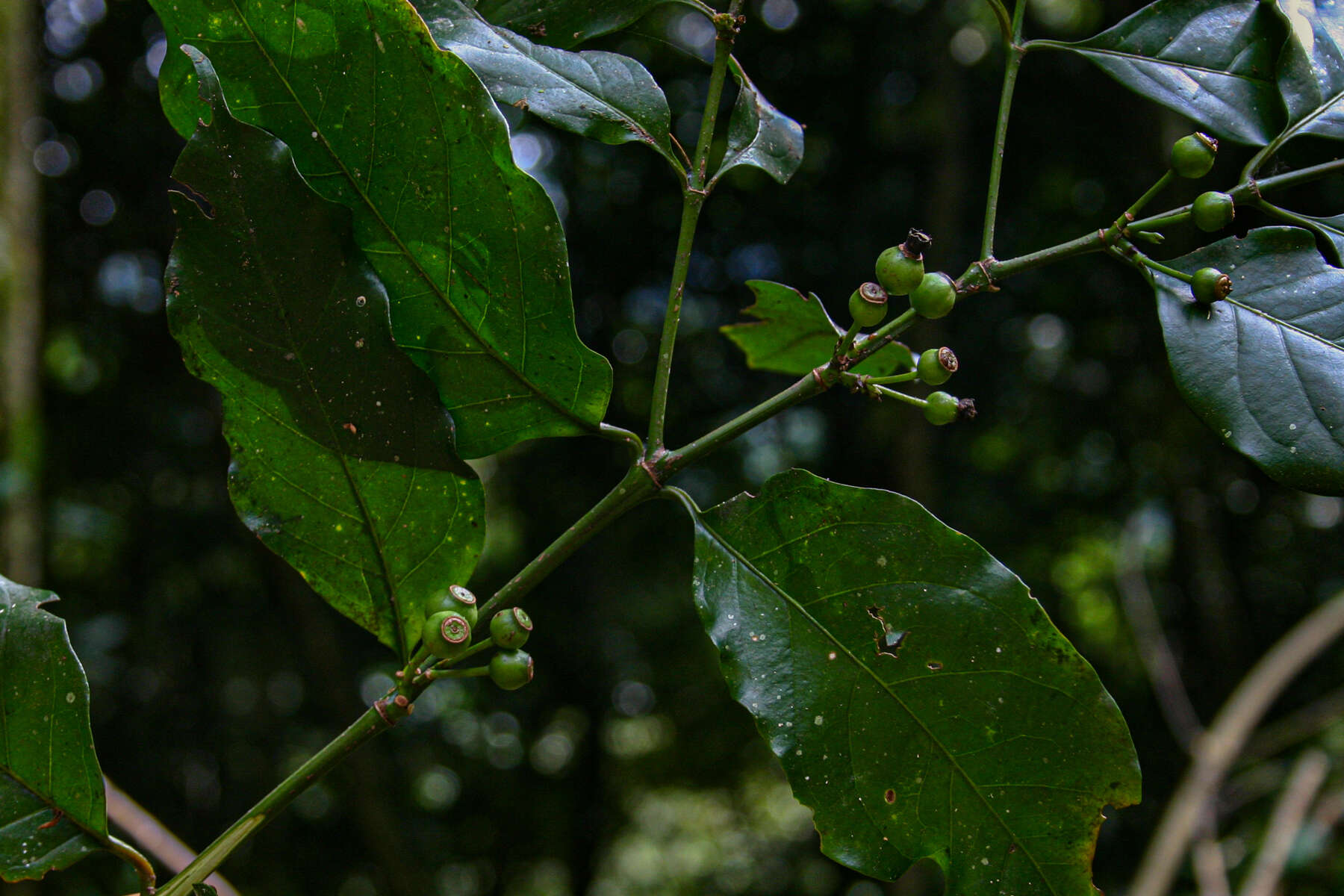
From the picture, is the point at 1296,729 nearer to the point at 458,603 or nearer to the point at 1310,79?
the point at 1310,79

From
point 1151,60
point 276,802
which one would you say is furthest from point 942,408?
point 276,802

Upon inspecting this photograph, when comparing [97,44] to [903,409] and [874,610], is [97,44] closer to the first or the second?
[903,409]

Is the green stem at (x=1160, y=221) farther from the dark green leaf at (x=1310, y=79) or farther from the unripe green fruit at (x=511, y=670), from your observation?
the unripe green fruit at (x=511, y=670)

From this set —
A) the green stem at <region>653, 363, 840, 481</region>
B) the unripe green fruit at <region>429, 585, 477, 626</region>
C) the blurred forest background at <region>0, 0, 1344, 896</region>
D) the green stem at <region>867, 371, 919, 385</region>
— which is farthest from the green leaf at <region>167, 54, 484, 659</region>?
the blurred forest background at <region>0, 0, 1344, 896</region>

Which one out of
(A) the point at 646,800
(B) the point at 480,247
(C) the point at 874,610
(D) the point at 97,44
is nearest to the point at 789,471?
(C) the point at 874,610

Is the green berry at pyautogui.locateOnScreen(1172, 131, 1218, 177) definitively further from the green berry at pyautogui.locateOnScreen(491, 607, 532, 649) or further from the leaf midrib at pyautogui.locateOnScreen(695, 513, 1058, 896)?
the green berry at pyautogui.locateOnScreen(491, 607, 532, 649)
